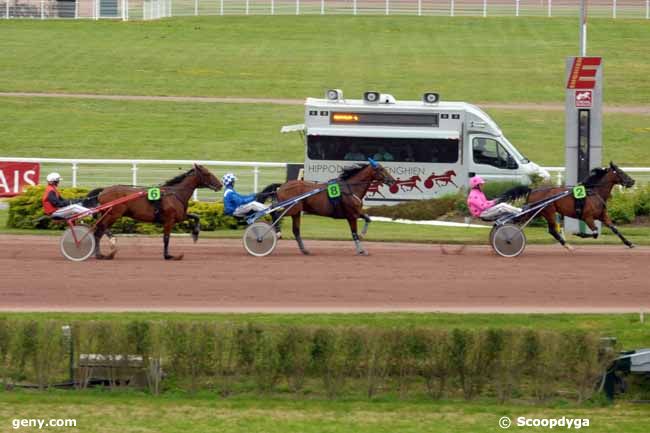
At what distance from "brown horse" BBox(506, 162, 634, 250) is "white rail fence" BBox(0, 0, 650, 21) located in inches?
1478

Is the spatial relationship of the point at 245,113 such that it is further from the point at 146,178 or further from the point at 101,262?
the point at 101,262

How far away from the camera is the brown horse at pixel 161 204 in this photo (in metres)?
20.8

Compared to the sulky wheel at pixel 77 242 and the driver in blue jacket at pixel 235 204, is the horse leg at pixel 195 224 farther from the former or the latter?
the sulky wheel at pixel 77 242

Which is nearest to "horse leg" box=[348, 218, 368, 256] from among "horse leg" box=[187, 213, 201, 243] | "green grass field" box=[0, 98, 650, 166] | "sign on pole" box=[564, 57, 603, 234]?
"horse leg" box=[187, 213, 201, 243]

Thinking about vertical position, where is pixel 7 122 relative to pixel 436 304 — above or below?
above

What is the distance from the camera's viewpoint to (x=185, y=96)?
44.7 meters

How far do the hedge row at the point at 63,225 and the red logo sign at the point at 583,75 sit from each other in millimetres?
6030

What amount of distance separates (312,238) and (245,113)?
18833mm

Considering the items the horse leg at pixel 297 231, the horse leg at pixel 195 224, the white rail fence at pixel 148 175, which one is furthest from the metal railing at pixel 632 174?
the horse leg at pixel 195 224

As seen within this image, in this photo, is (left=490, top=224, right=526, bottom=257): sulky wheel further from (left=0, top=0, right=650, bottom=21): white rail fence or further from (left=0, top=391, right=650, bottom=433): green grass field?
(left=0, top=0, right=650, bottom=21): white rail fence

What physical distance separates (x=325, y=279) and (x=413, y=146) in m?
8.16

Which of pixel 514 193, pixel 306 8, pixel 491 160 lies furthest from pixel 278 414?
pixel 306 8

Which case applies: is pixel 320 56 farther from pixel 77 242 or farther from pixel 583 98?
pixel 77 242

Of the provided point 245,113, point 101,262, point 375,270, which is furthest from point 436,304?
point 245,113
